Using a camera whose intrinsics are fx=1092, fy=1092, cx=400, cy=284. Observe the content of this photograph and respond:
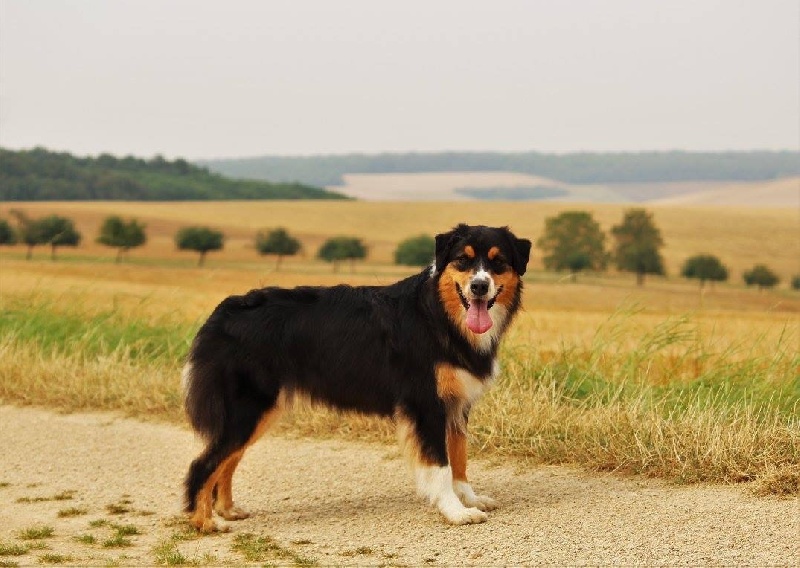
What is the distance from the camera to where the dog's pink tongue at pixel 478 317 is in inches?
288

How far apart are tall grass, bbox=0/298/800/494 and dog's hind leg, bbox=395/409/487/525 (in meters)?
2.18

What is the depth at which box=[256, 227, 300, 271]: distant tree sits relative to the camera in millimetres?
56969

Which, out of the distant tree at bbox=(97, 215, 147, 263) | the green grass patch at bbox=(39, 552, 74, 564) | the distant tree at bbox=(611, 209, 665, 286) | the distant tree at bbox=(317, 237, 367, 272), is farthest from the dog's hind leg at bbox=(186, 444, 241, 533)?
the distant tree at bbox=(97, 215, 147, 263)

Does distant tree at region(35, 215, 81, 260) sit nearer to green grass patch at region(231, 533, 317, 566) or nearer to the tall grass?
the tall grass

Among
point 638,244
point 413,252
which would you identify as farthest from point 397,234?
point 638,244

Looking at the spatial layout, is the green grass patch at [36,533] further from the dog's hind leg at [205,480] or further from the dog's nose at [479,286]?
the dog's nose at [479,286]

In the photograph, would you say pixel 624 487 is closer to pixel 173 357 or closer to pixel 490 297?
pixel 490 297

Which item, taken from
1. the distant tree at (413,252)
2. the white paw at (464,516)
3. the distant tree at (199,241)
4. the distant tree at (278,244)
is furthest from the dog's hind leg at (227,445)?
the distant tree at (278,244)

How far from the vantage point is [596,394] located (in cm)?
1066

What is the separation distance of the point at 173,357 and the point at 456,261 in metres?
7.27

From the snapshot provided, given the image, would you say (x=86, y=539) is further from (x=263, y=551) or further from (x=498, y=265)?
(x=498, y=265)

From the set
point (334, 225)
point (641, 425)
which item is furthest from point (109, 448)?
point (334, 225)

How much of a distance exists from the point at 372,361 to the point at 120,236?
46.6 metres

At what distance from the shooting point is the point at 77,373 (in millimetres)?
13094
